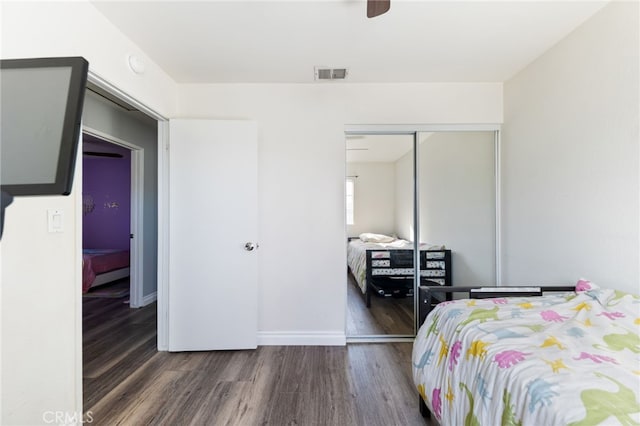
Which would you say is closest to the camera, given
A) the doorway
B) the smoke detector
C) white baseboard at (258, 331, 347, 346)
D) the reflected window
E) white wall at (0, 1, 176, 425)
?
white wall at (0, 1, 176, 425)

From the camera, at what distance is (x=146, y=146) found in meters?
3.79

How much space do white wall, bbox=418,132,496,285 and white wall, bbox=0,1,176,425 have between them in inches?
101

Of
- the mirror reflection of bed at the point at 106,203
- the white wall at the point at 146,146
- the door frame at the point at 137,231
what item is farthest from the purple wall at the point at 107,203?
the door frame at the point at 137,231

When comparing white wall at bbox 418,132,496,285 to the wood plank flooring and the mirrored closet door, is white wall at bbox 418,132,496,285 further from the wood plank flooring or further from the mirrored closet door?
the wood plank flooring

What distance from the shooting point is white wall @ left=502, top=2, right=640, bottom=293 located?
Answer: 1.55 metres

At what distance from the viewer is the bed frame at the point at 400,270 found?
2.78 m

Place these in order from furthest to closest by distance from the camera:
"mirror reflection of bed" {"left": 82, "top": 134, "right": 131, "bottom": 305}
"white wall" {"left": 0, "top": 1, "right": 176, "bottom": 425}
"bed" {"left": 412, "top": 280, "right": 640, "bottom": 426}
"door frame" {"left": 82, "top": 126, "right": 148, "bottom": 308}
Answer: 1. "mirror reflection of bed" {"left": 82, "top": 134, "right": 131, "bottom": 305}
2. "door frame" {"left": 82, "top": 126, "right": 148, "bottom": 308}
3. "white wall" {"left": 0, "top": 1, "right": 176, "bottom": 425}
4. "bed" {"left": 412, "top": 280, "right": 640, "bottom": 426}

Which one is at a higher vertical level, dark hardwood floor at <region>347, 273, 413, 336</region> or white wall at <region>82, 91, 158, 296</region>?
white wall at <region>82, 91, 158, 296</region>

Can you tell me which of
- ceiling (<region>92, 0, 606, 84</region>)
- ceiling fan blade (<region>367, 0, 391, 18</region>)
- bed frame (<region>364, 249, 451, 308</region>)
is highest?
ceiling (<region>92, 0, 606, 84</region>)

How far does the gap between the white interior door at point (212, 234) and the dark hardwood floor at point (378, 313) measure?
3.21 feet

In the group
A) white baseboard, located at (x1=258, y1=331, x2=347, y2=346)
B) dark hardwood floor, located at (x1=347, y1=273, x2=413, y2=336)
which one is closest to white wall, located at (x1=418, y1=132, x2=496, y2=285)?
dark hardwood floor, located at (x1=347, y1=273, x2=413, y2=336)

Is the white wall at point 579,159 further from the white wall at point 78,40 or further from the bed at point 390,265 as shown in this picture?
the white wall at point 78,40

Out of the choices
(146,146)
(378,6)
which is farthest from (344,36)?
(146,146)

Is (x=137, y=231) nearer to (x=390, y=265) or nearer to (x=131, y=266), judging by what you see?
(x=131, y=266)
